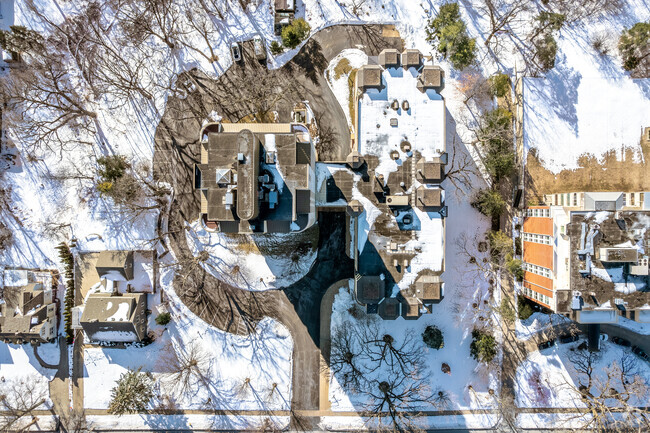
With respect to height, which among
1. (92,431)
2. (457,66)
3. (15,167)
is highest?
(457,66)

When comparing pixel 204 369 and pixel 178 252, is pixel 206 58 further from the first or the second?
pixel 204 369

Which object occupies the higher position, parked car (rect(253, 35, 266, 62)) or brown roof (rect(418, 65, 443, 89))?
parked car (rect(253, 35, 266, 62))

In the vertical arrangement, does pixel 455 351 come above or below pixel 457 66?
below

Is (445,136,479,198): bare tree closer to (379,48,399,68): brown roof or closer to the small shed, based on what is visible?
(379,48,399,68): brown roof

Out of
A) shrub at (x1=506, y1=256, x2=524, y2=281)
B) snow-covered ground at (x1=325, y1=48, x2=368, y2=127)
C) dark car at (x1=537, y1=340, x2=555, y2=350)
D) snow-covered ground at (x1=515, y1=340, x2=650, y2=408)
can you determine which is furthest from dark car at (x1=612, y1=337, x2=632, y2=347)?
snow-covered ground at (x1=325, y1=48, x2=368, y2=127)

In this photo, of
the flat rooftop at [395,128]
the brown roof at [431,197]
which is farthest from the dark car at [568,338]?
the flat rooftop at [395,128]

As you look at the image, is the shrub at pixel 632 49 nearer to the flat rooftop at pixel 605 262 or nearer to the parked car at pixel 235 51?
the flat rooftop at pixel 605 262

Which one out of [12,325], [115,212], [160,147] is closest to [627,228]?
[160,147]
